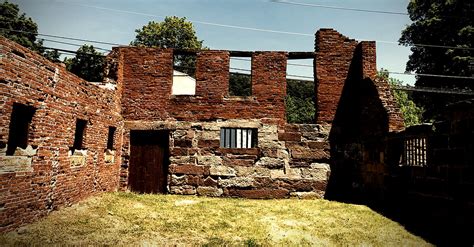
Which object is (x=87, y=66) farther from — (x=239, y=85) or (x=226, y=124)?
(x=226, y=124)

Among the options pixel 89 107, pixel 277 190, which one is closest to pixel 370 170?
pixel 277 190

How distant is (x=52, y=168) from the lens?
6742 millimetres

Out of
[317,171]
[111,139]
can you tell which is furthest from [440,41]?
[111,139]

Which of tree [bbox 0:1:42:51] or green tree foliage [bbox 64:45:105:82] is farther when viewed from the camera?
green tree foliage [bbox 64:45:105:82]

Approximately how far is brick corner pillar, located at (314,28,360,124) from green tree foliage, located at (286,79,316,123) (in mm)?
27832

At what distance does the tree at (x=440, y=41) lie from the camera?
17.6 m

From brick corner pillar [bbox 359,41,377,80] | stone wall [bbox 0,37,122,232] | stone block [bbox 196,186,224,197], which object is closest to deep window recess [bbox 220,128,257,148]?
stone block [bbox 196,186,224,197]

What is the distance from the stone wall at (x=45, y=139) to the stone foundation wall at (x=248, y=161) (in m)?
1.92

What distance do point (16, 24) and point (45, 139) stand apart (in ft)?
75.9

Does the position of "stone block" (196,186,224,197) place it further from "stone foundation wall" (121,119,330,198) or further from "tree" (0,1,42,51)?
"tree" (0,1,42,51)

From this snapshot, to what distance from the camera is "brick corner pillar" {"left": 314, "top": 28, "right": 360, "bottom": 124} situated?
34.7ft

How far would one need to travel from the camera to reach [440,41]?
63.6 feet

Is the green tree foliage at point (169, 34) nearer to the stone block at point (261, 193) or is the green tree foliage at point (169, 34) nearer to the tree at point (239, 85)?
the tree at point (239, 85)

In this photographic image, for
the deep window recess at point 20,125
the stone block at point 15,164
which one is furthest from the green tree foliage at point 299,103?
the stone block at point 15,164
